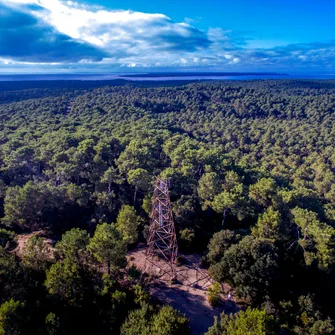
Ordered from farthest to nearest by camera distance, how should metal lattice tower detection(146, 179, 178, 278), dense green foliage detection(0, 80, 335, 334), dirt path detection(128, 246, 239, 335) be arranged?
metal lattice tower detection(146, 179, 178, 278)
dirt path detection(128, 246, 239, 335)
dense green foliage detection(0, 80, 335, 334)

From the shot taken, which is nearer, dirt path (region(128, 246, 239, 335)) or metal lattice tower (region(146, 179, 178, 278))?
dirt path (region(128, 246, 239, 335))

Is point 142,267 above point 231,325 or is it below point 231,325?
below

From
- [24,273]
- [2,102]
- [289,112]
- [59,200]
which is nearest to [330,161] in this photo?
[289,112]

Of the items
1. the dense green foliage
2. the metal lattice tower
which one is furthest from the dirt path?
the dense green foliage

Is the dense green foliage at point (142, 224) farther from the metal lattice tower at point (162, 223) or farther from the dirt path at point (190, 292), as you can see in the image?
the metal lattice tower at point (162, 223)

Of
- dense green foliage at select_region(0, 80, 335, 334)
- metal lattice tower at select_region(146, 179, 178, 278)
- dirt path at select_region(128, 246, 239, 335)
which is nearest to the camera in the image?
dense green foliage at select_region(0, 80, 335, 334)

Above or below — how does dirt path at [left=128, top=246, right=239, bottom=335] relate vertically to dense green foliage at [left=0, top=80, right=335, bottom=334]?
below

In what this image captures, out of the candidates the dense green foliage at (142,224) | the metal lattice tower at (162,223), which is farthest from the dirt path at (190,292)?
the dense green foliage at (142,224)

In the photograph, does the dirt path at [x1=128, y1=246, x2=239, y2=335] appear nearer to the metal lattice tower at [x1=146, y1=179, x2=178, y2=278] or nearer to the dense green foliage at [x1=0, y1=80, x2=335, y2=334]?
the metal lattice tower at [x1=146, y1=179, x2=178, y2=278]

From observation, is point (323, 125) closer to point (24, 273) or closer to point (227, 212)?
point (227, 212)
